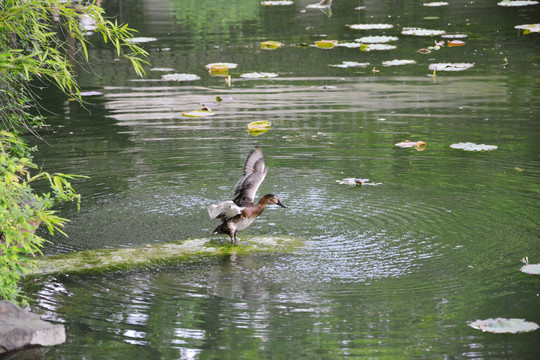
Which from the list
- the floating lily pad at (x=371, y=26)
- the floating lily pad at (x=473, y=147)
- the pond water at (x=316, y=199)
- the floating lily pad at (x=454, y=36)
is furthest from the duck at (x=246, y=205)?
the floating lily pad at (x=371, y=26)

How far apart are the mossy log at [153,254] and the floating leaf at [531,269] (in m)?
1.51

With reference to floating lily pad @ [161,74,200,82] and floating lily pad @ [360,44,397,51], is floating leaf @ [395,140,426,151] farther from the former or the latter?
floating lily pad @ [360,44,397,51]

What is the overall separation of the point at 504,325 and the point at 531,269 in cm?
84

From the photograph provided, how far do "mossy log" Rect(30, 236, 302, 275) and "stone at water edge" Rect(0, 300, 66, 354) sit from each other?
39.7 inches

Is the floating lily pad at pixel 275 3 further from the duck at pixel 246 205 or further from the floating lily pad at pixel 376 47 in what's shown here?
the duck at pixel 246 205

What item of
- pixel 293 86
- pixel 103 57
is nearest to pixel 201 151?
pixel 293 86

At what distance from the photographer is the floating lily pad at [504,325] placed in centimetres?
423

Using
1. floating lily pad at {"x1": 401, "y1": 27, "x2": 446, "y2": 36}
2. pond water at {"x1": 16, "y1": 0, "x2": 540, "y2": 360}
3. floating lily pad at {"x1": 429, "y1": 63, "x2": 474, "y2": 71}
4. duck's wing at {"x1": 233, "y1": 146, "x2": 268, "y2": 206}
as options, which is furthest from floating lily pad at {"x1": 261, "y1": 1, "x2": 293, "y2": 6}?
duck's wing at {"x1": 233, "y1": 146, "x2": 268, "y2": 206}

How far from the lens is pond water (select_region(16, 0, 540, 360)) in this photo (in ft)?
14.4

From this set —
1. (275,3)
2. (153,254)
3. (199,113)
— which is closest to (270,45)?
(199,113)

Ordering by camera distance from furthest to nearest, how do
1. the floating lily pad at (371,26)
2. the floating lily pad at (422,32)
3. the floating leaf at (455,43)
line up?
the floating lily pad at (371,26), the floating lily pad at (422,32), the floating leaf at (455,43)

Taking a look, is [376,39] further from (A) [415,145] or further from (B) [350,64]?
(A) [415,145]

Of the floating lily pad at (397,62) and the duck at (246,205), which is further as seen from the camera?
the floating lily pad at (397,62)

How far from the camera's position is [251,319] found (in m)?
4.50
